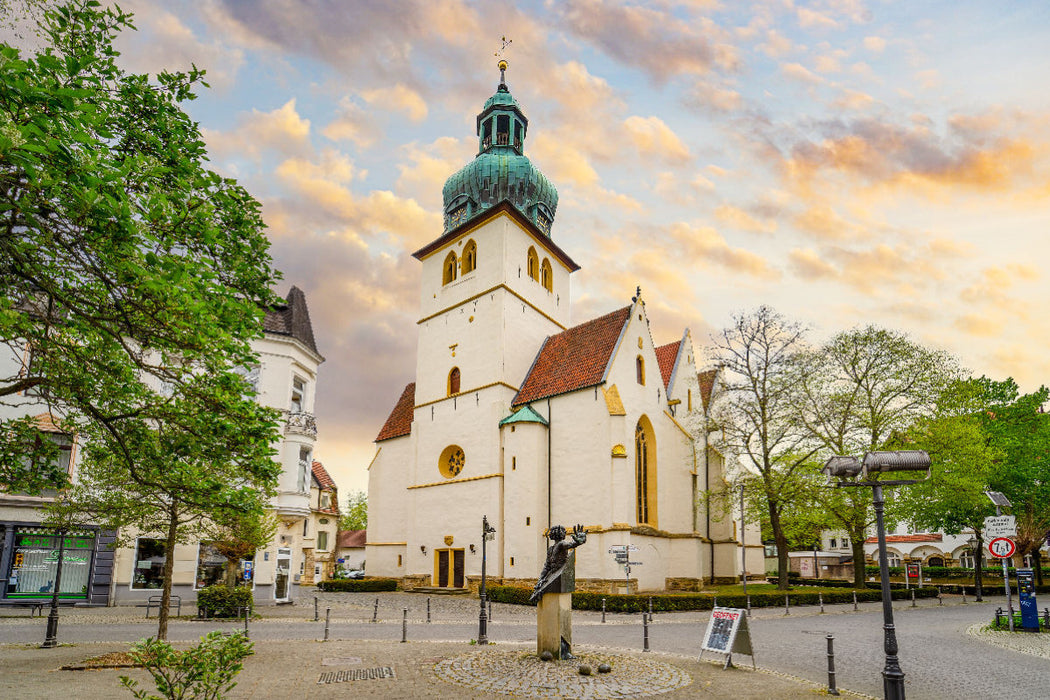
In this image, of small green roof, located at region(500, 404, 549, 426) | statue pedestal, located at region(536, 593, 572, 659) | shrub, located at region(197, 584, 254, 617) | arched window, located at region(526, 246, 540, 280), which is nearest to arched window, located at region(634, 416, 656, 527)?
small green roof, located at region(500, 404, 549, 426)

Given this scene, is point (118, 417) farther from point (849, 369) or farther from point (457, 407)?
point (849, 369)

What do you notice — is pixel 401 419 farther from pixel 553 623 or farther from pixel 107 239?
pixel 107 239

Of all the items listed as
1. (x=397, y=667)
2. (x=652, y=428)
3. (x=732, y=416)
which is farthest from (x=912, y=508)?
(x=397, y=667)

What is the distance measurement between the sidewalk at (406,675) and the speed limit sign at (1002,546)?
10481mm

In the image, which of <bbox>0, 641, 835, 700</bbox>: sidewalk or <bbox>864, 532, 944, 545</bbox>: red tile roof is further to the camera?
<bbox>864, 532, 944, 545</bbox>: red tile roof

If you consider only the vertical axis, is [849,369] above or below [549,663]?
above

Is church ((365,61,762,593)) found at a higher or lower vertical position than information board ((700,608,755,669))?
higher

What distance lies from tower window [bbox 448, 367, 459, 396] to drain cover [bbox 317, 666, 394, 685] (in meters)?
25.4

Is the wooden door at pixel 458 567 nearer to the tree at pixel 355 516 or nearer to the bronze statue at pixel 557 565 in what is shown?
the bronze statue at pixel 557 565

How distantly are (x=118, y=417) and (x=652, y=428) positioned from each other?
28.0 meters

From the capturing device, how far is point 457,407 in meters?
36.1

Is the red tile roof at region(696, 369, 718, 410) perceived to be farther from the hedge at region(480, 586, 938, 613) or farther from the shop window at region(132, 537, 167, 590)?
the shop window at region(132, 537, 167, 590)

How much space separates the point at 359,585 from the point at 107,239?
32.1m

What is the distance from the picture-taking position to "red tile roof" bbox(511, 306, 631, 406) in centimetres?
3183
